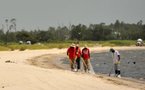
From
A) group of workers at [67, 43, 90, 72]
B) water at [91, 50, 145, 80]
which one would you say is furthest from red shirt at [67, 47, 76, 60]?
water at [91, 50, 145, 80]

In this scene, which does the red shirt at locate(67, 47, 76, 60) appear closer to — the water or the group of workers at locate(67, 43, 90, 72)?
the group of workers at locate(67, 43, 90, 72)

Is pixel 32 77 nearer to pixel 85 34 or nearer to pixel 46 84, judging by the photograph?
pixel 46 84

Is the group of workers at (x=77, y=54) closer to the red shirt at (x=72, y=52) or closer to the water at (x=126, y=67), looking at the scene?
the red shirt at (x=72, y=52)

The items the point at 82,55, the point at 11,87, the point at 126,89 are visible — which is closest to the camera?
the point at 11,87

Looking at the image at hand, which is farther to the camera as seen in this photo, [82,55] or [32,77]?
[82,55]

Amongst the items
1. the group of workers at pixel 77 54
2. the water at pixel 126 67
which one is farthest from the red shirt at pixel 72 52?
the water at pixel 126 67

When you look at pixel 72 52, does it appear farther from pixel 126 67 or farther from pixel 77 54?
pixel 126 67

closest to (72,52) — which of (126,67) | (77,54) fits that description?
(77,54)

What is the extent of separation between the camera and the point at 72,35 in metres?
177

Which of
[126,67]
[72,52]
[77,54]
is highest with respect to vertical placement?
[72,52]

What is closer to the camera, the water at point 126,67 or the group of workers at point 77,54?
the group of workers at point 77,54

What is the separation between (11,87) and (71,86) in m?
2.62

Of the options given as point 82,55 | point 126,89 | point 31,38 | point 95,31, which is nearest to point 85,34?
point 95,31

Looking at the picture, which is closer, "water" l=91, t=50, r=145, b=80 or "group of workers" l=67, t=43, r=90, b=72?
"group of workers" l=67, t=43, r=90, b=72
